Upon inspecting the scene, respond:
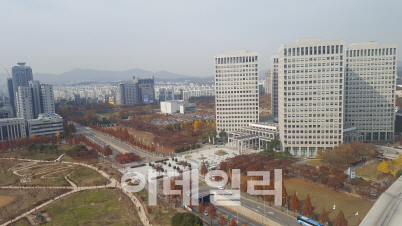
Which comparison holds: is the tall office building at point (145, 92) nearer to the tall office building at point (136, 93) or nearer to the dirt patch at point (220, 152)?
the tall office building at point (136, 93)

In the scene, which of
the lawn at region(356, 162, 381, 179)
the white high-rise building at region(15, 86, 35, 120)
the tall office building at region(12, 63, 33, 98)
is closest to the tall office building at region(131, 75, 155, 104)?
the tall office building at region(12, 63, 33, 98)

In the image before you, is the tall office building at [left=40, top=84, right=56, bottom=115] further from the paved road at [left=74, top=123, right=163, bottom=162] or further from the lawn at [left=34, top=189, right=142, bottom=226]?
the lawn at [left=34, top=189, right=142, bottom=226]

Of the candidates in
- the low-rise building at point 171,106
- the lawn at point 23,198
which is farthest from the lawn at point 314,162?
the low-rise building at point 171,106

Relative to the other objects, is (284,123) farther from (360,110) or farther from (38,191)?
(38,191)

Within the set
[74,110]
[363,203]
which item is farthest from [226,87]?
[74,110]

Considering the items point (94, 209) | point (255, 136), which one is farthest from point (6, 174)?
point (255, 136)

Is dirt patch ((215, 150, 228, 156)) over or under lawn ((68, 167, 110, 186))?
over

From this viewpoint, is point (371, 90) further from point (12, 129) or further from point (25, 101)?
point (25, 101)
